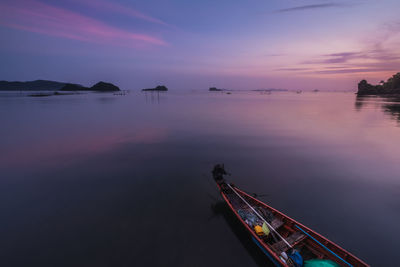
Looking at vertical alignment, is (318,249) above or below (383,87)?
below

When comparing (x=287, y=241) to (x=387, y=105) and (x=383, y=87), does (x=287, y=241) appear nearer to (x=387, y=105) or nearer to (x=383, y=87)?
(x=387, y=105)

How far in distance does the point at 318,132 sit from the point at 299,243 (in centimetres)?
2812

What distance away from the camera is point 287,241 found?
7.71 metres

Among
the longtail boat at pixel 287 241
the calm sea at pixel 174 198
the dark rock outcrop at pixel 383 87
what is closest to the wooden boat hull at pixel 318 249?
the longtail boat at pixel 287 241

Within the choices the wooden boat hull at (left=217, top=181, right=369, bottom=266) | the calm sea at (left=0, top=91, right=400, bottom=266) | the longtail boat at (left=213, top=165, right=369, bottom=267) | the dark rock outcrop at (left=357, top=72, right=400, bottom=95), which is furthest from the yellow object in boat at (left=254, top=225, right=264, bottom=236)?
the dark rock outcrop at (left=357, top=72, right=400, bottom=95)

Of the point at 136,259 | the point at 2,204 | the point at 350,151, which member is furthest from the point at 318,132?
the point at 2,204

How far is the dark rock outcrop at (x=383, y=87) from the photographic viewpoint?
129 meters

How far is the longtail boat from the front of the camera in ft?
21.5

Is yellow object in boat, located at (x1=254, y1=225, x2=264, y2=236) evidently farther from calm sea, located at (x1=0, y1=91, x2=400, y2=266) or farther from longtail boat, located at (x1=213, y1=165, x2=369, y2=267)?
calm sea, located at (x1=0, y1=91, x2=400, y2=266)

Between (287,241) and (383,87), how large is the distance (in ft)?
724

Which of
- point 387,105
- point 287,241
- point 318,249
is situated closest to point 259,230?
point 287,241

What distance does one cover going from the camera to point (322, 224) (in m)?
10.0

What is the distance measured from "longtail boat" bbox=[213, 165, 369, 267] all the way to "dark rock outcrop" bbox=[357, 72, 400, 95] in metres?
194

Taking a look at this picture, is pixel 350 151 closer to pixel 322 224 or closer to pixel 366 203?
pixel 366 203
